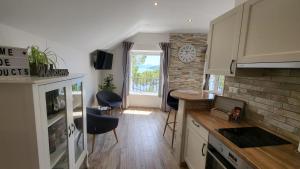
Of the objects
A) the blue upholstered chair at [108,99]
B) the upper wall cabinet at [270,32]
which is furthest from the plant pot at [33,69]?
the blue upholstered chair at [108,99]

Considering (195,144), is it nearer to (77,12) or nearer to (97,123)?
(97,123)

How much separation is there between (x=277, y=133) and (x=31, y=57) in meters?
2.24

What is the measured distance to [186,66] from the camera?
191 inches

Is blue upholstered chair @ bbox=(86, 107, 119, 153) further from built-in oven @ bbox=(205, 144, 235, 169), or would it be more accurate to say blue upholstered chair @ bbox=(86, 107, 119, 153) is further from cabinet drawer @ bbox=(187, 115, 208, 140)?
built-in oven @ bbox=(205, 144, 235, 169)

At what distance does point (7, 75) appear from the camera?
1.00 meters

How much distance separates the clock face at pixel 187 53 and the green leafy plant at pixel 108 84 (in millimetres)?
2312

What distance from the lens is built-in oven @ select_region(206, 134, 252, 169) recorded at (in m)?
1.10

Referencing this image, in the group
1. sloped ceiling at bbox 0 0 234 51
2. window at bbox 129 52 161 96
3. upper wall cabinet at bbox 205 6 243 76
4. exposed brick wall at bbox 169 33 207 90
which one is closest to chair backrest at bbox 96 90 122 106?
window at bbox 129 52 161 96

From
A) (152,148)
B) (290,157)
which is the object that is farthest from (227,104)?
(152,148)

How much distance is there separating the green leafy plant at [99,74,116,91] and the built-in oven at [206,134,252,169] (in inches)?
148

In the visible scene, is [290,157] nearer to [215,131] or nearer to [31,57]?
[215,131]

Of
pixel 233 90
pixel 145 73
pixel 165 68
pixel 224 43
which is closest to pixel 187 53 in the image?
pixel 165 68

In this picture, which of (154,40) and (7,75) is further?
(154,40)

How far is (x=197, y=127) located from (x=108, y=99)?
3047mm
